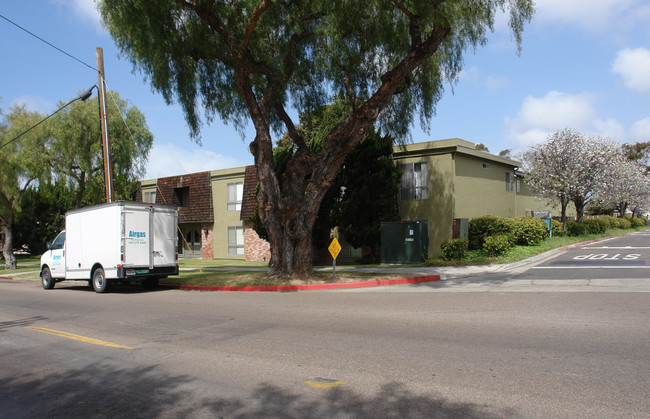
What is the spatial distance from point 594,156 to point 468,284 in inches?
844

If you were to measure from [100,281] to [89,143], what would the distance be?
13798mm

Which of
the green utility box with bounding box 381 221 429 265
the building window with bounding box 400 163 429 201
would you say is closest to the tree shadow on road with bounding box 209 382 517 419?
the green utility box with bounding box 381 221 429 265

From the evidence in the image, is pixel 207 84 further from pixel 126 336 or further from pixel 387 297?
pixel 126 336

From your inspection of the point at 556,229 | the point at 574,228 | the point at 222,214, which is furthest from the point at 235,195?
the point at 574,228

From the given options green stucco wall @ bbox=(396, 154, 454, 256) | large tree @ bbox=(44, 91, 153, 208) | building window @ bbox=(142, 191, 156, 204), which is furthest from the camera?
building window @ bbox=(142, 191, 156, 204)

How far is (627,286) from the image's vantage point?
37.8ft

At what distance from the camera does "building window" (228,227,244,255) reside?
30406mm

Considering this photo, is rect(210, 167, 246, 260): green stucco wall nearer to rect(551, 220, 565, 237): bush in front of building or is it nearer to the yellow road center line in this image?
rect(551, 220, 565, 237): bush in front of building

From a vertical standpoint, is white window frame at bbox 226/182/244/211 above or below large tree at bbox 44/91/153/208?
below

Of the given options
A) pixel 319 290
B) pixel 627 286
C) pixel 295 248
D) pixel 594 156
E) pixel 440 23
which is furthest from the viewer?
pixel 594 156

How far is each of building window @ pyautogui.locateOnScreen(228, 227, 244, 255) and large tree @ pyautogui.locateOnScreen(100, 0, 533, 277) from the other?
1309cm

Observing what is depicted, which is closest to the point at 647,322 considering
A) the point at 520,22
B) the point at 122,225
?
the point at 520,22

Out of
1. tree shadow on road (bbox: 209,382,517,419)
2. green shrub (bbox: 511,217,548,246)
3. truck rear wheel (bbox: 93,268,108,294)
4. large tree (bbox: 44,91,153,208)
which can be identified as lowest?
tree shadow on road (bbox: 209,382,517,419)

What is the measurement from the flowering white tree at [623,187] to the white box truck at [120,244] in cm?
2686
